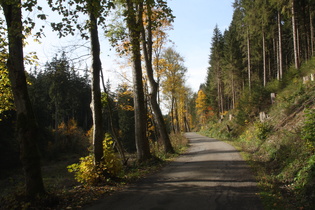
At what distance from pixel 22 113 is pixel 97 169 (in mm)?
3067

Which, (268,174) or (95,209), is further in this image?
(268,174)

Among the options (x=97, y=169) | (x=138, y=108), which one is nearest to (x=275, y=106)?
(x=138, y=108)

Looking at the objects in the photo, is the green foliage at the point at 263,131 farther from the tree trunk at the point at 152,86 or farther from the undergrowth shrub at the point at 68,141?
the undergrowth shrub at the point at 68,141

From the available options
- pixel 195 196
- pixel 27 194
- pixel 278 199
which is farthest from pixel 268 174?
pixel 27 194

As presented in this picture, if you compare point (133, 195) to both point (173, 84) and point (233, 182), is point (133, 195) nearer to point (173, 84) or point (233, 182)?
point (233, 182)

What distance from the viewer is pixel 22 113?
583 centimetres

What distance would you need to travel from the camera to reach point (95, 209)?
17.9 feet

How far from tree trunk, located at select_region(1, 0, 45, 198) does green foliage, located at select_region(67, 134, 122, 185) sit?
1599 mm

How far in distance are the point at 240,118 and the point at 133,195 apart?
19379mm

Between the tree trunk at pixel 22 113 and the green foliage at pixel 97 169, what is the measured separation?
1.60 metres

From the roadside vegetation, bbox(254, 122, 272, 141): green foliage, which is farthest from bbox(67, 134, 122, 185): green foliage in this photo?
bbox(254, 122, 272, 141): green foliage

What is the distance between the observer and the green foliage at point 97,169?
302 inches

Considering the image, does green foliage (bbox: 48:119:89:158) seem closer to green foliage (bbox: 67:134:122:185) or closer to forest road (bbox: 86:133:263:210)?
green foliage (bbox: 67:134:122:185)

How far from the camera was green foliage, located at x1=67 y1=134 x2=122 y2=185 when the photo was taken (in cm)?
768
